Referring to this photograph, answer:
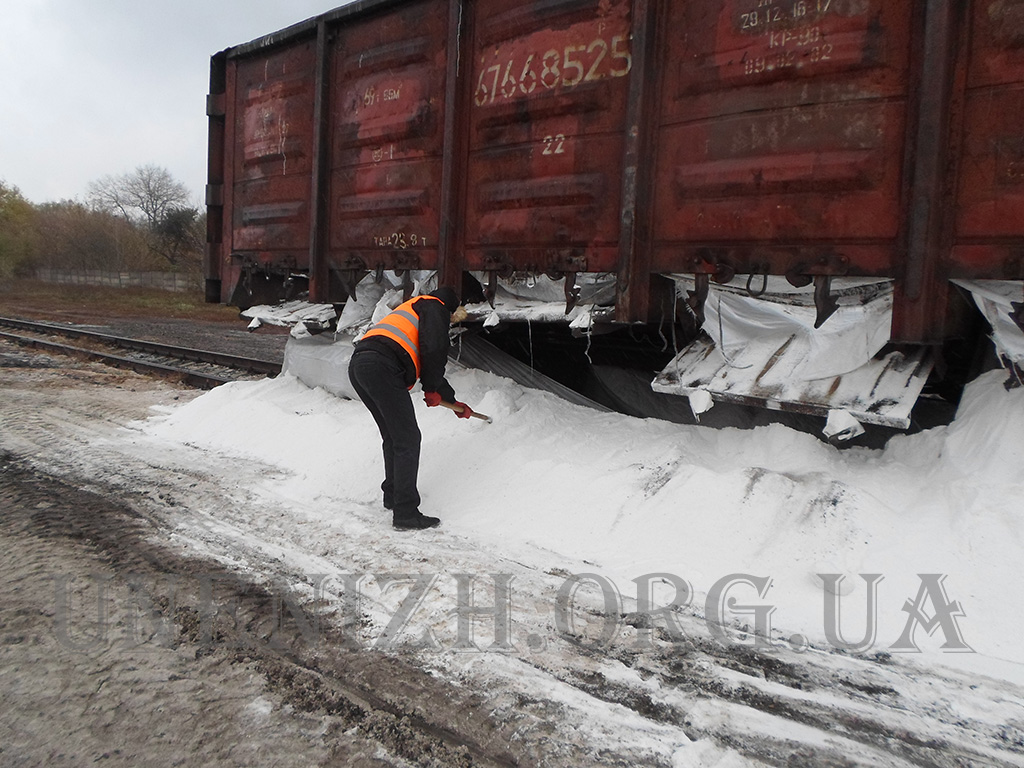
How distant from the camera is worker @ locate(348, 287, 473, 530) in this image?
4.25 metres

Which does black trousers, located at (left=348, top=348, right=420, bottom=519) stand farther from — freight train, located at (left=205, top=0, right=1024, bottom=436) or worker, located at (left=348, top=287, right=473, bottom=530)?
freight train, located at (left=205, top=0, right=1024, bottom=436)

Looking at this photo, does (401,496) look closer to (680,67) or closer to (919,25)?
(680,67)

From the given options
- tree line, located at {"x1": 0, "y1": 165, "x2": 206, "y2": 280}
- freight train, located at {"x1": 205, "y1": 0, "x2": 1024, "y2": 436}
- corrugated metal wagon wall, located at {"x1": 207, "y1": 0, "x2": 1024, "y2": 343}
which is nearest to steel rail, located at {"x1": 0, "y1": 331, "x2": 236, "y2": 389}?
corrugated metal wagon wall, located at {"x1": 207, "y1": 0, "x2": 1024, "y2": 343}

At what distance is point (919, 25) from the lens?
3525mm

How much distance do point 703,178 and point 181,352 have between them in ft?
34.6

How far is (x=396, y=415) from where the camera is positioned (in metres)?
4.34

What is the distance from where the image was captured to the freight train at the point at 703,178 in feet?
11.5

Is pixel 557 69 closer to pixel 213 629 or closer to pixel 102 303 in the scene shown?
pixel 213 629

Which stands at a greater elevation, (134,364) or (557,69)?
(557,69)

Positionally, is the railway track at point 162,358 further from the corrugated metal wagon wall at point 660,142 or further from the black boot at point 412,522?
the black boot at point 412,522

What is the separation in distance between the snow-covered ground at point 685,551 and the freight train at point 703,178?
41 cm

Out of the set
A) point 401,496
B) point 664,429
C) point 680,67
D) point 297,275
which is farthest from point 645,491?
point 297,275

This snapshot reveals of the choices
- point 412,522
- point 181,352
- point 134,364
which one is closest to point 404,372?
point 412,522

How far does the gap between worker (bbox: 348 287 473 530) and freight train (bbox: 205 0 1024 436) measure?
3.18 ft
